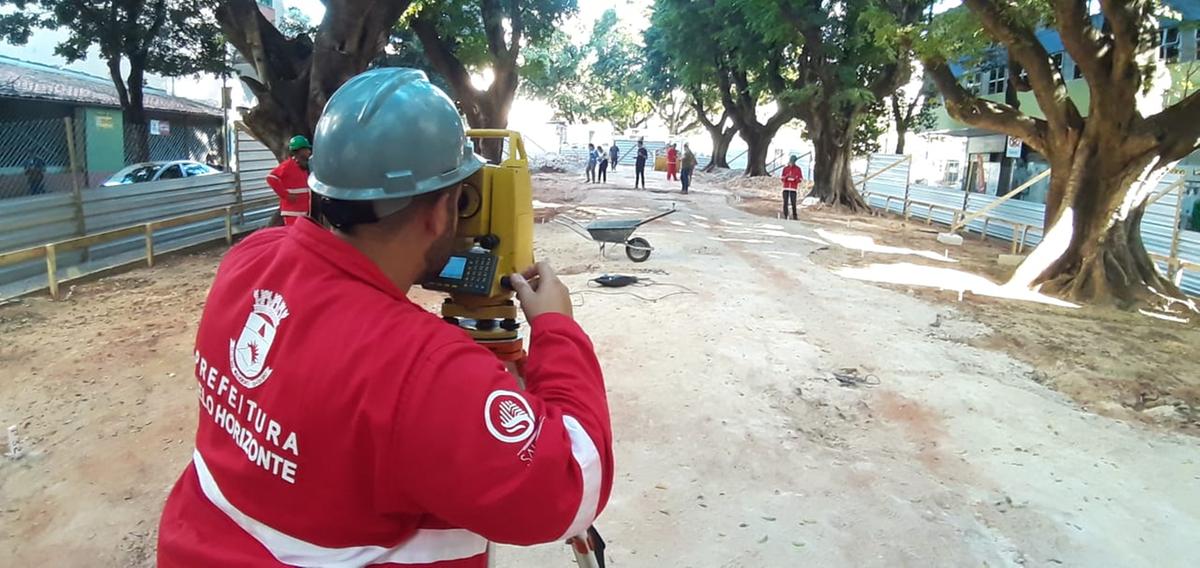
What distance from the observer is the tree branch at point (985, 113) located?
32.0 ft

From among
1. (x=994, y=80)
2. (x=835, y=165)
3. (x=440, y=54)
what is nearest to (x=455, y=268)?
(x=440, y=54)

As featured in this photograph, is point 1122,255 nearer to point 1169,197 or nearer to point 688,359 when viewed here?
point 1169,197

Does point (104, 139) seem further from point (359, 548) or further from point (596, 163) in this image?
point (359, 548)

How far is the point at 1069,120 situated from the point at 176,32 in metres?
18.9

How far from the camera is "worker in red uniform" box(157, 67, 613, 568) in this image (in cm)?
96

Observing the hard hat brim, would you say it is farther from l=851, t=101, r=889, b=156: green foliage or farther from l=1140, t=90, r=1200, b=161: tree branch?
l=851, t=101, r=889, b=156: green foliage

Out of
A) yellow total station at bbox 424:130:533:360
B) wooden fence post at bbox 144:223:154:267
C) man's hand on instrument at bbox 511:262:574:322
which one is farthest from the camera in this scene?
wooden fence post at bbox 144:223:154:267

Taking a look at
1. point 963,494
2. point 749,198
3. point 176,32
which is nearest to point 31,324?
point 963,494

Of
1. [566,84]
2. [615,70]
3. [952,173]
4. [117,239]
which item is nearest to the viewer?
[117,239]

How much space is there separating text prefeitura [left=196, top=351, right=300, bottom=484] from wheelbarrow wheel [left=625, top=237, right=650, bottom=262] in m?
8.61

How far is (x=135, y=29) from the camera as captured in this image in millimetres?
16188

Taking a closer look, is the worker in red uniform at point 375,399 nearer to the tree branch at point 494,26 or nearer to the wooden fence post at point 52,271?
the wooden fence post at point 52,271

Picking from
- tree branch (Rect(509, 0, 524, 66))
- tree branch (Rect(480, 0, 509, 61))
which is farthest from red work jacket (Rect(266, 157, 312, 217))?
tree branch (Rect(509, 0, 524, 66))

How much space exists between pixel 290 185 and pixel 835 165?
16.9m
